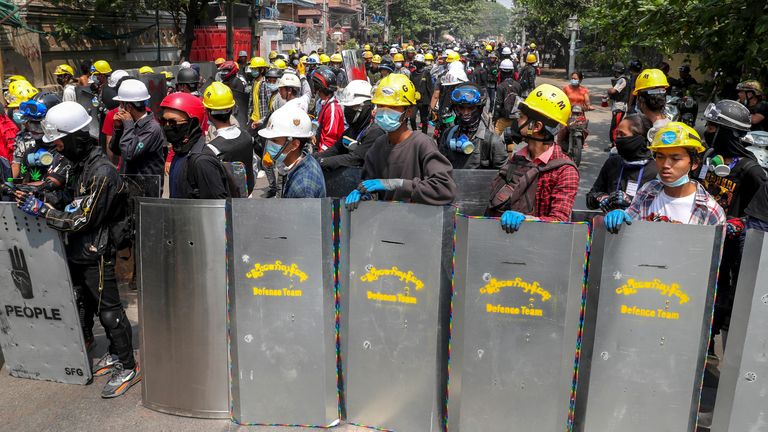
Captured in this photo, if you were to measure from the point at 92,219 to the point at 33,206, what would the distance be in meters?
0.34

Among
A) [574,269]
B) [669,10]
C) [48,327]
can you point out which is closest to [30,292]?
[48,327]

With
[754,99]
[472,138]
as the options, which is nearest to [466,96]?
[472,138]

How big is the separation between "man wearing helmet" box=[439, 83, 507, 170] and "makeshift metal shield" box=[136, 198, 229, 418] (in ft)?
7.75

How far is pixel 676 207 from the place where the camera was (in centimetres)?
366

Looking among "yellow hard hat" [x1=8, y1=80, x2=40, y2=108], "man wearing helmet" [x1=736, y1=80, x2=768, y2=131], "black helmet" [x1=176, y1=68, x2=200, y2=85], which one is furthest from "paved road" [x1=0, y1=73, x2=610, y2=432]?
"man wearing helmet" [x1=736, y1=80, x2=768, y2=131]

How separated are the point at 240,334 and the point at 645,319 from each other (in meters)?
2.25

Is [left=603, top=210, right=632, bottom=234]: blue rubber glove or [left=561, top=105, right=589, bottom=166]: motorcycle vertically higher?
[left=603, top=210, right=632, bottom=234]: blue rubber glove

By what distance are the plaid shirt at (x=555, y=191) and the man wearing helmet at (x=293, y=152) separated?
1325 mm

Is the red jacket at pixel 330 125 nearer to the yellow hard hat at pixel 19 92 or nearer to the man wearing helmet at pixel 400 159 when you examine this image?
the man wearing helmet at pixel 400 159

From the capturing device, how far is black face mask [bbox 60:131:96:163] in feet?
14.2

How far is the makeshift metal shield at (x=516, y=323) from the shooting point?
3404 mm

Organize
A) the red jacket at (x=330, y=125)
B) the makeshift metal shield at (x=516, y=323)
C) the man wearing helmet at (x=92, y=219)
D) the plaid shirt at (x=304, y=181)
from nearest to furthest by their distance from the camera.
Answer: the makeshift metal shield at (x=516, y=323) → the plaid shirt at (x=304, y=181) → the man wearing helmet at (x=92, y=219) → the red jacket at (x=330, y=125)

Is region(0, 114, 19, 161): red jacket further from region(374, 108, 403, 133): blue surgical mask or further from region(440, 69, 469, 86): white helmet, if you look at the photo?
region(440, 69, 469, 86): white helmet

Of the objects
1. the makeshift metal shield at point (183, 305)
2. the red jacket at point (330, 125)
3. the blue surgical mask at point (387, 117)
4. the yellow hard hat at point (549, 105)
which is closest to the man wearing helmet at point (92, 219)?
the makeshift metal shield at point (183, 305)
